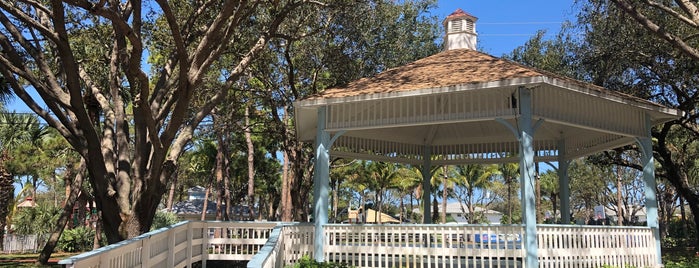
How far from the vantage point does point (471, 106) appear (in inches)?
430

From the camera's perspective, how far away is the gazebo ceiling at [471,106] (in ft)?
35.0

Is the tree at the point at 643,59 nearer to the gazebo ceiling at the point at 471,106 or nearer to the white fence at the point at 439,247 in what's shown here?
the gazebo ceiling at the point at 471,106

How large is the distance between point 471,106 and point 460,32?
579 centimetres

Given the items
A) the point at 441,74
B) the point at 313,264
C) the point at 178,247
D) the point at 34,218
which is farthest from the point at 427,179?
the point at 34,218

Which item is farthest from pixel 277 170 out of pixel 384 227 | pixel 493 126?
pixel 384 227

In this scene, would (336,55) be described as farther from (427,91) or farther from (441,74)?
(427,91)

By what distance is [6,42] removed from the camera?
33.8 feet

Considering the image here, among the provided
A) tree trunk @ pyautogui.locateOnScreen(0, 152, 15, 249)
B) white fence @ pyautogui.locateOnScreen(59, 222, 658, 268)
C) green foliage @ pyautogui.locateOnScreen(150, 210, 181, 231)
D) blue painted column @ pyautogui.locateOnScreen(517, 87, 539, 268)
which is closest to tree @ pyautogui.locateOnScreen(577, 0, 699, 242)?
blue painted column @ pyautogui.locateOnScreen(517, 87, 539, 268)

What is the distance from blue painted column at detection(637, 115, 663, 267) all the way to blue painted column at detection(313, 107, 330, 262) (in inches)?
282

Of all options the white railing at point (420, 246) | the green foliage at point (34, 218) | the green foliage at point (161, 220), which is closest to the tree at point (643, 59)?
the white railing at point (420, 246)

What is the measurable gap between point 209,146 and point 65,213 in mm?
19719

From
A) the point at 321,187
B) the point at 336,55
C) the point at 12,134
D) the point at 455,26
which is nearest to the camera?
the point at 321,187

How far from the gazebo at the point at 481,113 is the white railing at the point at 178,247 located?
211 centimetres

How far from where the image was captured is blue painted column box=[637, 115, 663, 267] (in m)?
12.0
